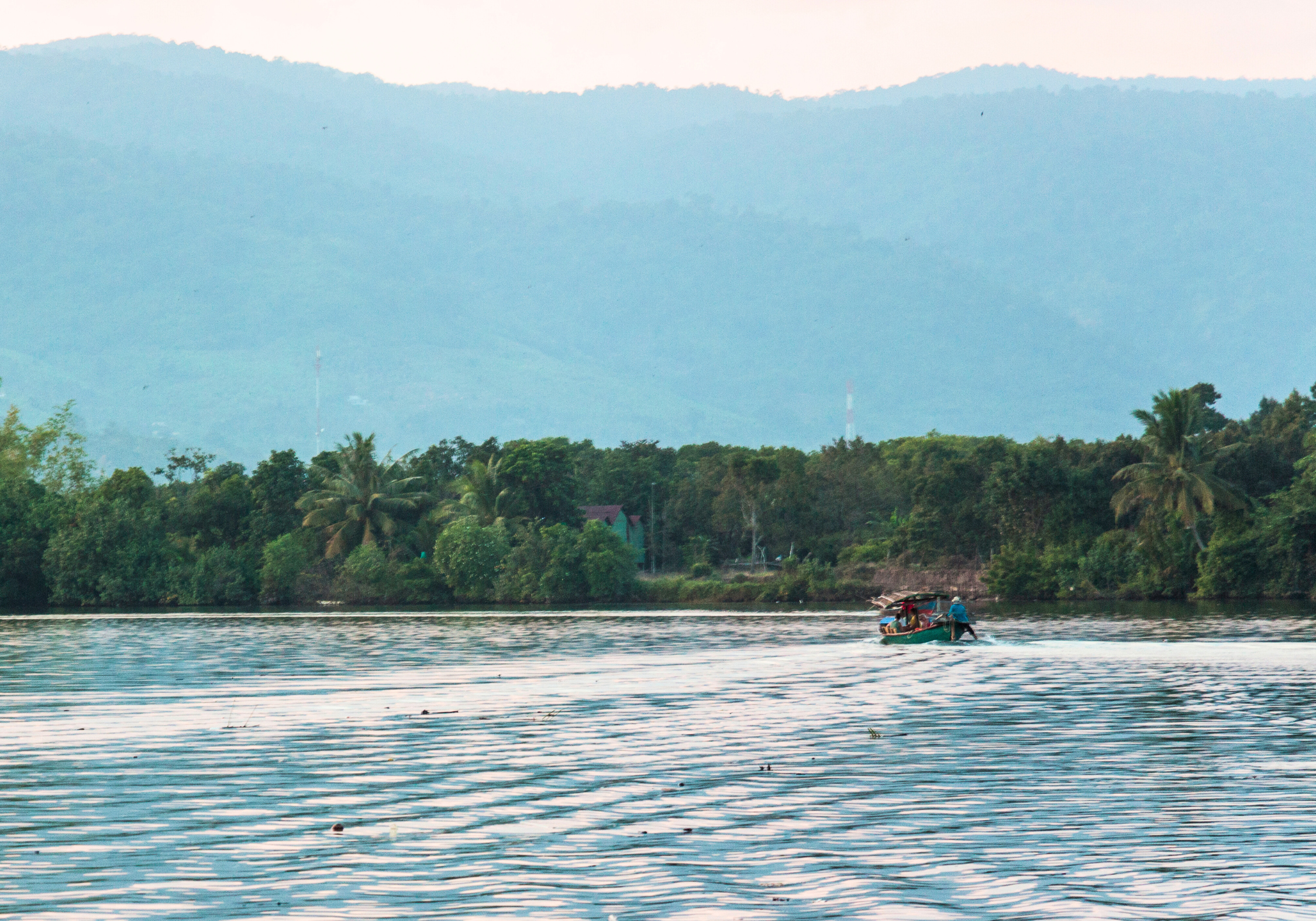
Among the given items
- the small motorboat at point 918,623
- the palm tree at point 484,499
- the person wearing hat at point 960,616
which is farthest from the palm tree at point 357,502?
the person wearing hat at point 960,616

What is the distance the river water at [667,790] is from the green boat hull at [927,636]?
9487 mm

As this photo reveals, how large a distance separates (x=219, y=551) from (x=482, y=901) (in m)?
102

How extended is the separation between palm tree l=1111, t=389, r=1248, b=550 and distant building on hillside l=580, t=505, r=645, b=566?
156ft

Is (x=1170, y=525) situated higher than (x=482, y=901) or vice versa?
A: (x=1170, y=525)

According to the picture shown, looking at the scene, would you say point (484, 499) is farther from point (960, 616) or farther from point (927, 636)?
point (960, 616)

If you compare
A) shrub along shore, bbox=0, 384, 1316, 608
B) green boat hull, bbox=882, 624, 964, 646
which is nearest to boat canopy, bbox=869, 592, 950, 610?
green boat hull, bbox=882, 624, 964, 646

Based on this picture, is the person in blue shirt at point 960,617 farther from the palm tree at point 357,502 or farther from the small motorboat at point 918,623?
the palm tree at point 357,502

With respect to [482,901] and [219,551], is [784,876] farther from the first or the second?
[219,551]

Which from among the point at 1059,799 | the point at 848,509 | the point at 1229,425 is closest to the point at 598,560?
the point at 848,509

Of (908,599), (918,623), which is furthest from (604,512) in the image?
(918,623)

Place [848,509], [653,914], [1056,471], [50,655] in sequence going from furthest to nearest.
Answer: [848,509] < [1056,471] < [50,655] < [653,914]

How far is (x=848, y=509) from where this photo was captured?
123125 millimetres

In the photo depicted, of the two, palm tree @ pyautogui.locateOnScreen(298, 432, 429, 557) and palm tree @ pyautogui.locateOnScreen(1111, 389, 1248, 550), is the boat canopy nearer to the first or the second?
palm tree @ pyautogui.locateOnScreen(1111, 389, 1248, 550)

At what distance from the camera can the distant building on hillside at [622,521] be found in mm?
131125
